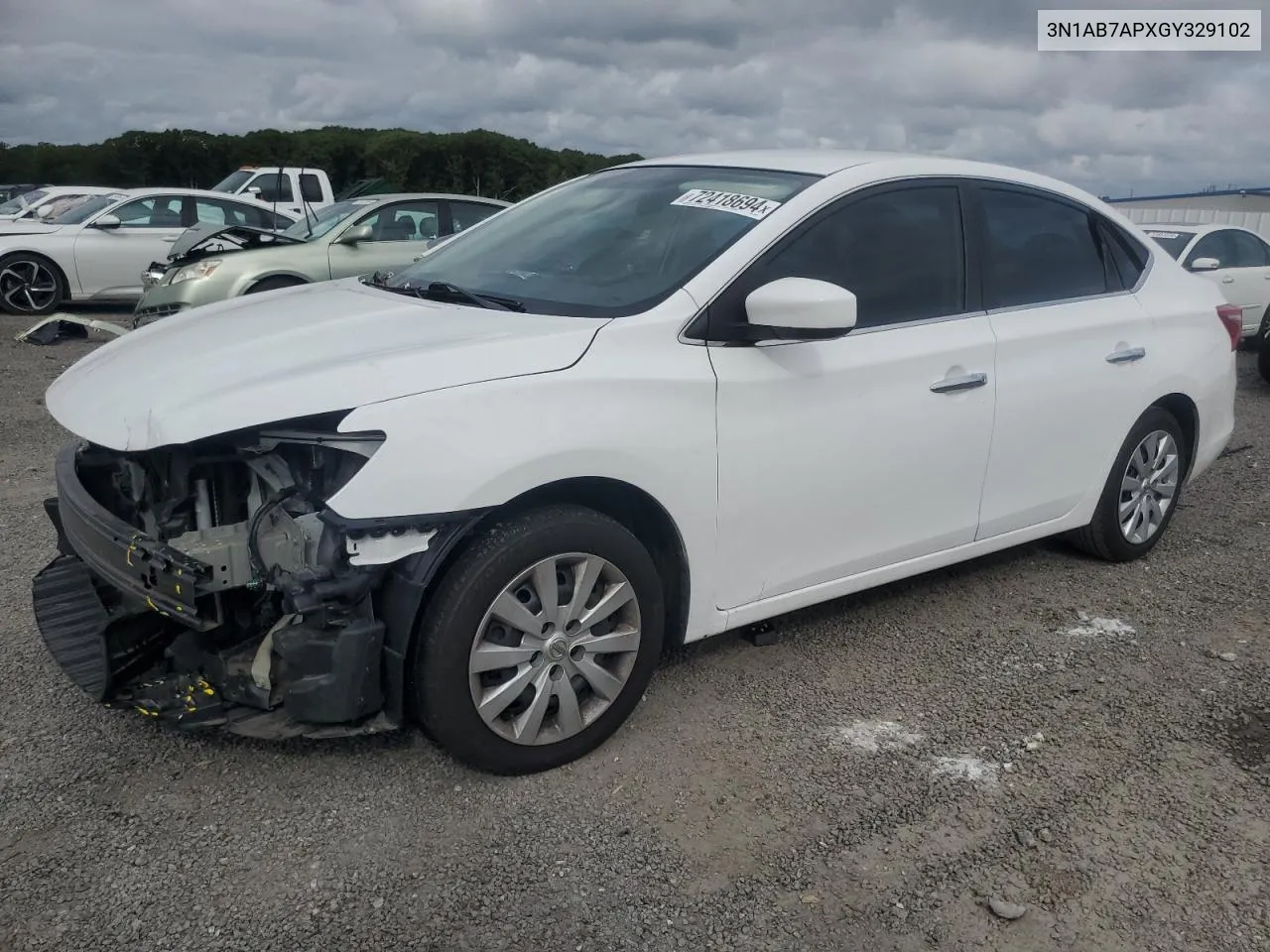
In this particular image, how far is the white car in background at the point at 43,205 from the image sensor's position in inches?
559

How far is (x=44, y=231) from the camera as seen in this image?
12711 mm

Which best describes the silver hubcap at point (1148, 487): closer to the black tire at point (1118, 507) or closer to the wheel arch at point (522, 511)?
the black tire at point (1118, 507)

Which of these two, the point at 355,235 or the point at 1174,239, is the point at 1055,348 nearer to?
the point at 355,235

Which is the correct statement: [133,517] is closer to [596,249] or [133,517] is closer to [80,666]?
[80,666]

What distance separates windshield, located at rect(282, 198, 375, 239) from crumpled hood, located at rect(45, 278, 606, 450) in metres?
7.35

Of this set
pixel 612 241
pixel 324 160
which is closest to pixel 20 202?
pixel 612 241

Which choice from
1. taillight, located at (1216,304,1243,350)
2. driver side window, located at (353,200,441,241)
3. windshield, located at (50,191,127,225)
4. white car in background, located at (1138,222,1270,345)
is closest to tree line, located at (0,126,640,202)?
windshield, located at (50,191,127,225)

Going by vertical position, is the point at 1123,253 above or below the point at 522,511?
above

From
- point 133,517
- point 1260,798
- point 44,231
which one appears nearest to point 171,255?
point 44,231

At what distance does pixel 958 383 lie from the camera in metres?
3.86

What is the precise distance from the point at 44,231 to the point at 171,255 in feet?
12.3

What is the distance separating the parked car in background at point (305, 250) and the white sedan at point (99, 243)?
7.05 feet

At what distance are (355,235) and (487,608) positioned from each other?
21.5ft

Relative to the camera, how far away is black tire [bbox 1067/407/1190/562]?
4.71 meters
